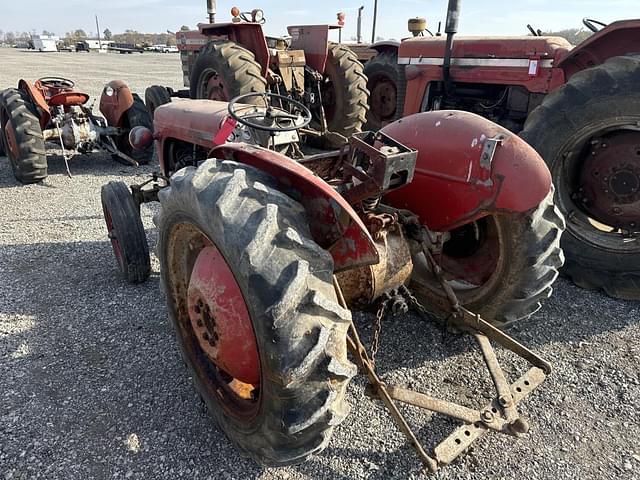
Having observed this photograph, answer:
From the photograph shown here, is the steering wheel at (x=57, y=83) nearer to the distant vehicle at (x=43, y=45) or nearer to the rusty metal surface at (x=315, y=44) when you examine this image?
the rusty metal surface at (x=315, y=44)

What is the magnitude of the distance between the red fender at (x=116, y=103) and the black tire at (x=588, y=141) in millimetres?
5092

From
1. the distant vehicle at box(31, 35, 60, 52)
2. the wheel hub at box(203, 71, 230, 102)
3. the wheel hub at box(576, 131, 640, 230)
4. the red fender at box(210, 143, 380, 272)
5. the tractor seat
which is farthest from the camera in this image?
the distant vehicle at box(31, 35, 60, 52)

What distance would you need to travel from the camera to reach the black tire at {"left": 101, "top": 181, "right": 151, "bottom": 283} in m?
3.15

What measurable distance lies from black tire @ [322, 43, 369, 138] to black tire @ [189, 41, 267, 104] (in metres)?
1.48

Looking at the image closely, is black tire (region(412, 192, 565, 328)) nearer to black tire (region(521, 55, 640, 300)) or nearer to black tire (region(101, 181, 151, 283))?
black tire (region(521, 55, 640, 300))

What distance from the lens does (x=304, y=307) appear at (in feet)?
4.63

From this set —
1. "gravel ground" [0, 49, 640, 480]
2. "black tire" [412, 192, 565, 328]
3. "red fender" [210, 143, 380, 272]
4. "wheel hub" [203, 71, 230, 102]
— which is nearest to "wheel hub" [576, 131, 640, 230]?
"gravel ground" [0, 49, 640, 480]

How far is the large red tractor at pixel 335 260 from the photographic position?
4.73 feet

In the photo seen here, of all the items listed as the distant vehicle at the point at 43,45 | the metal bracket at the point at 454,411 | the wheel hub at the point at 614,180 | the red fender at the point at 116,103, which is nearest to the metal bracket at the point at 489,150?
the metal bracket at the point at 454,411

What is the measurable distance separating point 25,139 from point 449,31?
475 centimetres

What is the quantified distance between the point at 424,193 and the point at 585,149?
2029 millimetres

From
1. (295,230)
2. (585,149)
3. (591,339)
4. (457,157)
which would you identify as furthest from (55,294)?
(585,149)

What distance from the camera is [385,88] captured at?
709cm

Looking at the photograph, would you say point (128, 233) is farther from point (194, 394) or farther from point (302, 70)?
point (302, 70)
